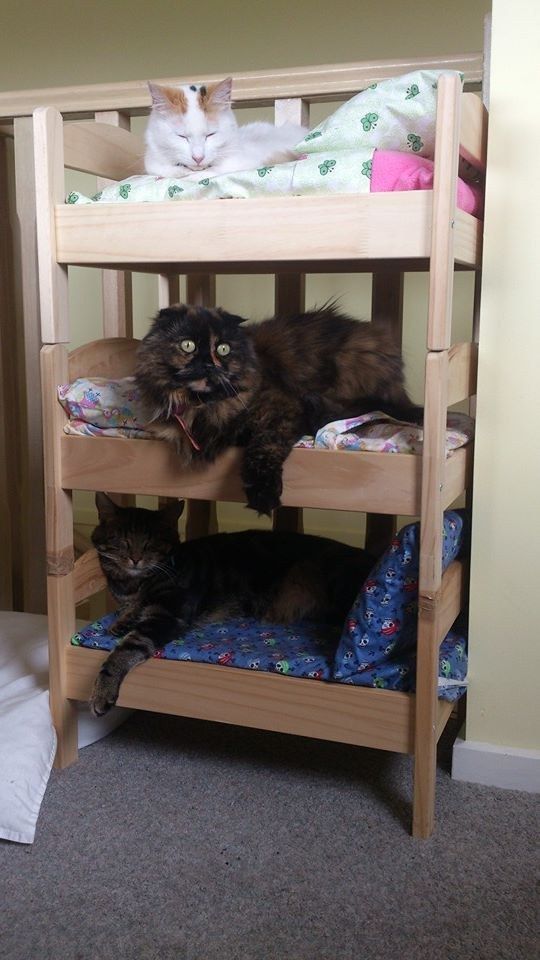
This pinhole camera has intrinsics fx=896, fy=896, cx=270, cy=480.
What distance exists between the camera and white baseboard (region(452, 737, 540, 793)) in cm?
179

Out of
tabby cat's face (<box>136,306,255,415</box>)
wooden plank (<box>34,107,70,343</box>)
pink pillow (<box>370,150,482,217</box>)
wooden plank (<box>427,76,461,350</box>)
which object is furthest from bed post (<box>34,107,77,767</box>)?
wooden plank (<box>427,76,461,350</box>)

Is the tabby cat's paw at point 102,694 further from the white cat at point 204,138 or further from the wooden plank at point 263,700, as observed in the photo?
the white cat at point 204,138

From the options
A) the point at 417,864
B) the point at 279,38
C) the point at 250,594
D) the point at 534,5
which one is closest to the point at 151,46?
the point at 279,38

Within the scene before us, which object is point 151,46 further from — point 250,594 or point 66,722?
point 66,722

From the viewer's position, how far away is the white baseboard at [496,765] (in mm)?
1789

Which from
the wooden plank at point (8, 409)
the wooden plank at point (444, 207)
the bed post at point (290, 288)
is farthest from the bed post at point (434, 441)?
the wooden plank at point (8, 409)

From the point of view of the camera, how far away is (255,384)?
1.63m

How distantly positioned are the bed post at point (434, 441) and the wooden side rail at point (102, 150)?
2.57 feet

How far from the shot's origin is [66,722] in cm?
187

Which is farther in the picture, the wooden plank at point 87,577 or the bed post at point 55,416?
the wooden plank at point 87,577

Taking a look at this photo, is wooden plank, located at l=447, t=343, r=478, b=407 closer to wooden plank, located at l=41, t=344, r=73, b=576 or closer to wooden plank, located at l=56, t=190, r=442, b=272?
wooden plank, located at l=56, t=190, r=442, b=272

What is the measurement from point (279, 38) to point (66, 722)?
2407 millimetres

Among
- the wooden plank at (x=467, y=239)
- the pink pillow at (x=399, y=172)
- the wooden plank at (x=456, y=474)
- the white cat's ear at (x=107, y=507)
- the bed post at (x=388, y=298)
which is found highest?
the pink pillow at (x=399, y=172)

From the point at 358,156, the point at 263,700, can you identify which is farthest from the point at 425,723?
the point at 358,156
